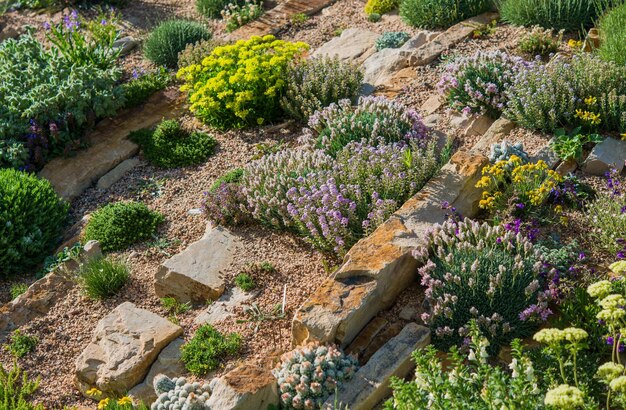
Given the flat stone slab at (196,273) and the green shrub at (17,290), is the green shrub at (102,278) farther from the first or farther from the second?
the green shrub at (17,290)

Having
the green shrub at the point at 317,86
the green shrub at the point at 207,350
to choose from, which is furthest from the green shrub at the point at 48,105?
the green shrub at the point at 207,350

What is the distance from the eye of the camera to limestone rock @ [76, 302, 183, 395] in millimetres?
6973

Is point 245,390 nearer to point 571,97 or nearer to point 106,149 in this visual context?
point 571,97

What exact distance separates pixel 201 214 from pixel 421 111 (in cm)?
283

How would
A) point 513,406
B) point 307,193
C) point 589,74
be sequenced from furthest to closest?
point 589,74
point 307,193
point 513,406

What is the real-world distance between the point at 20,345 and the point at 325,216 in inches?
121

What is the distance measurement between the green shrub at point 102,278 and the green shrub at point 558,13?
A: 19.7 ft

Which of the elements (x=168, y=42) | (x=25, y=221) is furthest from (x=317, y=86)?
(x=25, y=221)

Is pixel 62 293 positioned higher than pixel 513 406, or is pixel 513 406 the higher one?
pixel 513 406

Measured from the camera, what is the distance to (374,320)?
271 inches

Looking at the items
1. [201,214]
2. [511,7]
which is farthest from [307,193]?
[511,7]

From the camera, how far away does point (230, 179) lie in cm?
898

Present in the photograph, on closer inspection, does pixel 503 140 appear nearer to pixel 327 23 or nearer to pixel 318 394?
pixel 318 394

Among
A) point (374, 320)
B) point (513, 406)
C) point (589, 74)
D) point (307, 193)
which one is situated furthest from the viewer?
point (589, 74)
